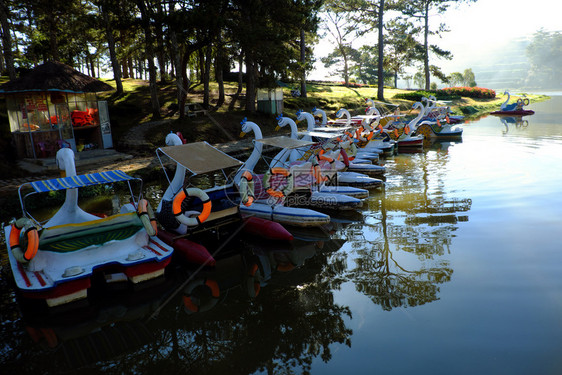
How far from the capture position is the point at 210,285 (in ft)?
30.8

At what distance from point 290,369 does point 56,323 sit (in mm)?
4708

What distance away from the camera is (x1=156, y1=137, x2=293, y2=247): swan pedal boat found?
33.8 feet

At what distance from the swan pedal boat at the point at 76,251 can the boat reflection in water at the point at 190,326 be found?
509 mm

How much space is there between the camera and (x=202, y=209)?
10656mm

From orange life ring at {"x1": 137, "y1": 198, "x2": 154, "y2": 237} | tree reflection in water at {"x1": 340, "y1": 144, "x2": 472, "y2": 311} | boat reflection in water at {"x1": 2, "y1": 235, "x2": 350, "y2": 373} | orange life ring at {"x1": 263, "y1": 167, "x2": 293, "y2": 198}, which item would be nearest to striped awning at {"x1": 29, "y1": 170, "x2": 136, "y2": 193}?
orange life ring at {"x1": 137, "y1": 198, "x2": 154, "y2": 237}

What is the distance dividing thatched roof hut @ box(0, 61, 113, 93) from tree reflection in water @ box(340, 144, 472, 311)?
14.4 m

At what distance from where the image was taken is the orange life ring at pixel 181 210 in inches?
384

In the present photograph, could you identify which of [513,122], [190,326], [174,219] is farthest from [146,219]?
[513,122]

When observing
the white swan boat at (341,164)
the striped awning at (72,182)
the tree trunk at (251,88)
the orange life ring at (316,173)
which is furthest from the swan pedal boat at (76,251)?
the tree trunk at (251,88)

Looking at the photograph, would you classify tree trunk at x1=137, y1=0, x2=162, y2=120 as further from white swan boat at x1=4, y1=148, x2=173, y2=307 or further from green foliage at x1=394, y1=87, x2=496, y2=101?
green foliage at x1=394, y1=87, x2=496, y2=101

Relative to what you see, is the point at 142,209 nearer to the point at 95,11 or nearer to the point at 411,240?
the point at 411,240

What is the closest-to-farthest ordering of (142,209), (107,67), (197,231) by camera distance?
(142,209) < (197,231) < (107,67)

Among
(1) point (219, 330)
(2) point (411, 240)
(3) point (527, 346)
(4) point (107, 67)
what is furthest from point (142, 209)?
(4) point (107, 67)

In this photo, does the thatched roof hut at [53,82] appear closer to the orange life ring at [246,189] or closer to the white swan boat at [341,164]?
the white swan boat at [341,164]
